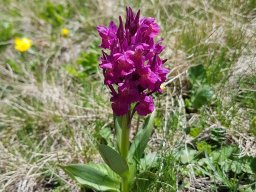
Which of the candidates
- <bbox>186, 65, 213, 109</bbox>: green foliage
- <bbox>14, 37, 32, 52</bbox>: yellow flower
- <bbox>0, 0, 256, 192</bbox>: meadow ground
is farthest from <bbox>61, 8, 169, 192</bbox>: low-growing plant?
<bbox>14, 37, 32, 52</bbox>: yellow flower

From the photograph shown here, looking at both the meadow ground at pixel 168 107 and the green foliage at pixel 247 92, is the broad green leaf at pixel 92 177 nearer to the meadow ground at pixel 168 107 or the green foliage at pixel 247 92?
the meadow ground at pixel 168 107

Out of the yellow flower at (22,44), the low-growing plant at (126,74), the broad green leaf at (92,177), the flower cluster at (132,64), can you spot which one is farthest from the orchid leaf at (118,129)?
the yellow flower at (22,44)

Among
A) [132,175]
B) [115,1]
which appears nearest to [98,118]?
[132,175]

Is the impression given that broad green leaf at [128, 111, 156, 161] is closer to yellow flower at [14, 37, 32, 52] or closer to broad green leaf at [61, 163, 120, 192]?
broad green leaf at [61, 163, 120, 192]

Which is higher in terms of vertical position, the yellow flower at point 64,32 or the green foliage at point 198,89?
the yellow flower at point 64,32

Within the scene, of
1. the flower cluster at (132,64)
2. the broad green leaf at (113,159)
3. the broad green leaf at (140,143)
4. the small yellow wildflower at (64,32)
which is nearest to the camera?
the flower cluster at (132,64)
